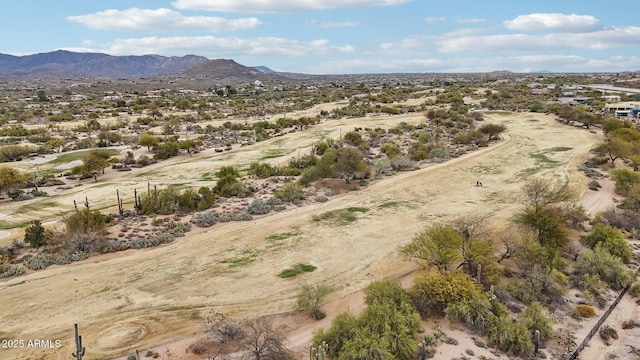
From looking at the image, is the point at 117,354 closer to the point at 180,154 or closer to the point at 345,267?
the point at 345,267

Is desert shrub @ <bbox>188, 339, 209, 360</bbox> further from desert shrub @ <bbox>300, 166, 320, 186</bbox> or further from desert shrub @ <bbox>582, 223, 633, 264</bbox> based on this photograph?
desert shrub @ <bbox>300, 166, 320, 186</bbox>

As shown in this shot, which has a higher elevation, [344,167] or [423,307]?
[344,167]

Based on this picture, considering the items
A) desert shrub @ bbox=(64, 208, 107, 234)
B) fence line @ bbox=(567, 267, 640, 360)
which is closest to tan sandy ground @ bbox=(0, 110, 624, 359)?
desert shrub @ bbox=(64, 208, 107, 234)

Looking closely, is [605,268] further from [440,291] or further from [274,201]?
[274,201]

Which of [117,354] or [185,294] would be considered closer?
[117,354]

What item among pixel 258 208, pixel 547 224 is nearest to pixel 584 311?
pixel 547 224

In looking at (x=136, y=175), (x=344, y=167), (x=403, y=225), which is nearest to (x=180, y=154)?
(x=136, y=175)

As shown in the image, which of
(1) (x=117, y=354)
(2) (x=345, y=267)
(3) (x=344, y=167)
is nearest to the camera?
(1) (x=117, y=354)

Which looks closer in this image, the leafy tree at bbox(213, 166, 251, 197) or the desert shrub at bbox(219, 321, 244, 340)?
the desert shrub at bbox(219, 321, 244, 340)
